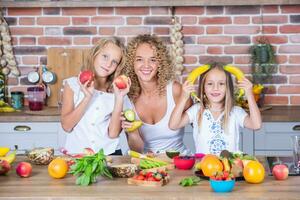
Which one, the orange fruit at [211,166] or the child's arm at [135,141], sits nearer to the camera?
the orange fruit at [211,166]

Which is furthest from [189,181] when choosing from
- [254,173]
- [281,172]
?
[281,172]

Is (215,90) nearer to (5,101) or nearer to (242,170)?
(242,170)

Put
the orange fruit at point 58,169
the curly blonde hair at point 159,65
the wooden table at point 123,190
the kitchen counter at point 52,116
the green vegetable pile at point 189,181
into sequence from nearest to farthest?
1. the wooden table at point 123,190
2. the green vegetable pile at point 189,181
3. the orange fruit at point 58,169
4. the curly blonde hair at point 159,65
5. the kitchen counter at point 52,116

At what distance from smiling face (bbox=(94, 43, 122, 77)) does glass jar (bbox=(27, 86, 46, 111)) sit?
120cm

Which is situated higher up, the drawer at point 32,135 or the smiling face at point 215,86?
the smiling face at point 215,86

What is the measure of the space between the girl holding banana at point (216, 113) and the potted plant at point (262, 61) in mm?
1347

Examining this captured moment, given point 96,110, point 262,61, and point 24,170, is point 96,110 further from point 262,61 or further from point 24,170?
point 262,61

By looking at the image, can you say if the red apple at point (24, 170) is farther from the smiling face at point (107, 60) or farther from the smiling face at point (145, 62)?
the smiling face at point (145, 62)

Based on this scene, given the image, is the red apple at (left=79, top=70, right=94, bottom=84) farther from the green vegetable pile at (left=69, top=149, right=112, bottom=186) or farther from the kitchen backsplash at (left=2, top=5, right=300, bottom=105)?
the kitchen backsplash at (left=2, top=5, right=300, bottom=105)

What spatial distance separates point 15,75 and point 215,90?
2.03 metres

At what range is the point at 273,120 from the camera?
4.18 m

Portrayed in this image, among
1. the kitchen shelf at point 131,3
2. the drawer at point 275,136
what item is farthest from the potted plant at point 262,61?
the drawer at point 275,136

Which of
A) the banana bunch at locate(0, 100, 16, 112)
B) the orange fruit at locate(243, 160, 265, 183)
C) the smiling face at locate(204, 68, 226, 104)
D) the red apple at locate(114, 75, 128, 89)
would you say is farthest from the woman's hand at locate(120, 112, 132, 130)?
the banana bunch at locate(0, 100, 16, 112)

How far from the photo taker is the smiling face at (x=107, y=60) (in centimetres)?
334
